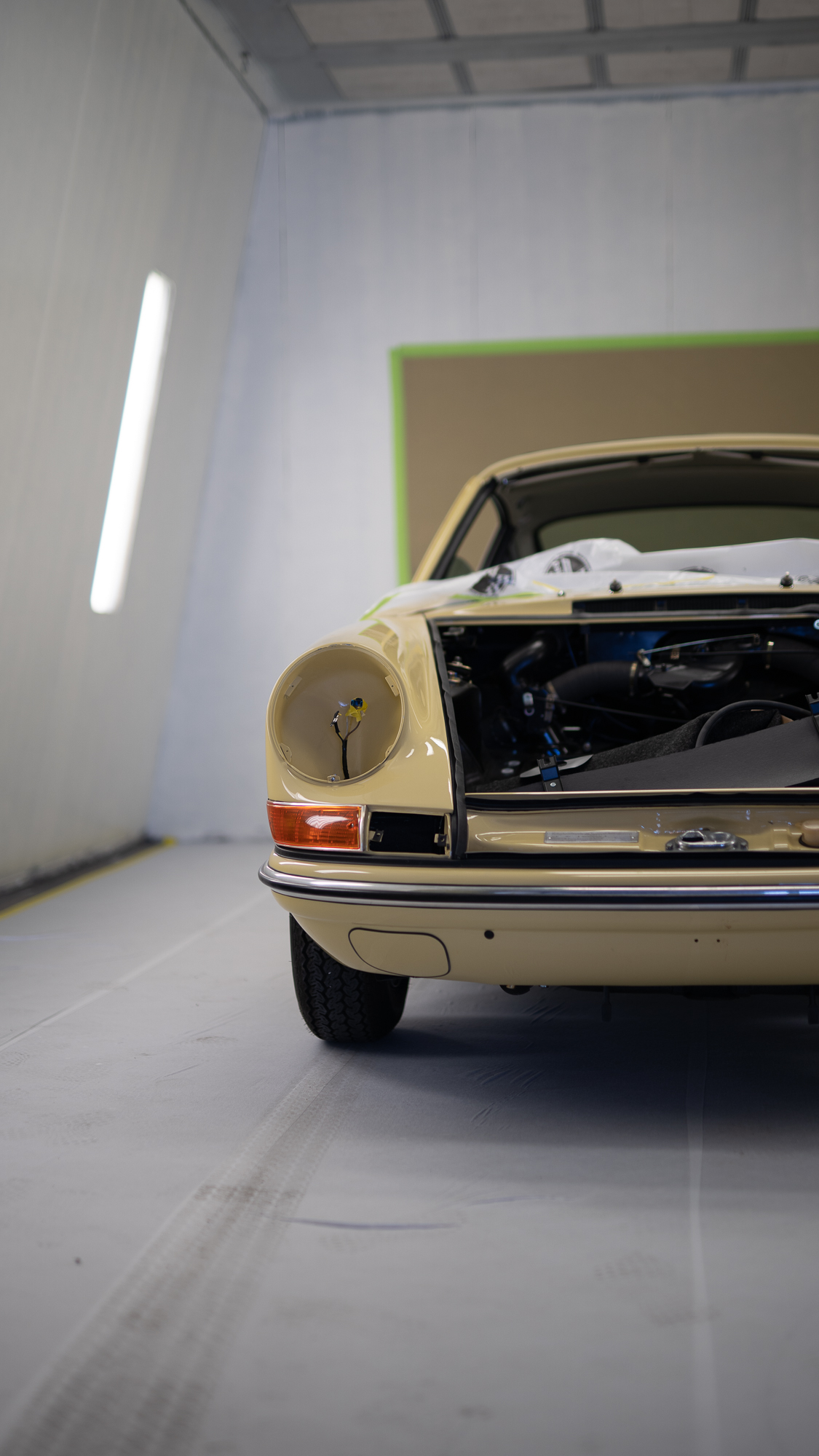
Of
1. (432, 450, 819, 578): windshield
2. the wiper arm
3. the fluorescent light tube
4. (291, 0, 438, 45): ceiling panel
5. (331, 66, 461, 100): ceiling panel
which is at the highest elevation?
(331, 66, 461, 100): ceiling panel

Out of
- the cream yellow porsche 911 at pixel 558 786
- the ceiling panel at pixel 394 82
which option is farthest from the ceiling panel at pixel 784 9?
the cream yellow porsche 911 at pixel 558 786

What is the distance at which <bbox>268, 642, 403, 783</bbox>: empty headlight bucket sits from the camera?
2.22 m

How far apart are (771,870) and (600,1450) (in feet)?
3.27

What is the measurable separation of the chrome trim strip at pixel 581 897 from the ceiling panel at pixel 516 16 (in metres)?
5.16

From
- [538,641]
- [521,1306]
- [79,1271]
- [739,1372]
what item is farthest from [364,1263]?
[538,641]

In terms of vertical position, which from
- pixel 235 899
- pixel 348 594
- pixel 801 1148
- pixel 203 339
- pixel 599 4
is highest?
pixel 599 4

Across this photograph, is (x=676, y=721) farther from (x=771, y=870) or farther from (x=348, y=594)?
(x=348, y=594)

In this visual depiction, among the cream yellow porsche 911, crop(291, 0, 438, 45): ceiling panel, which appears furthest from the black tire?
crop(291, 0, 438, 45): ceiling panel

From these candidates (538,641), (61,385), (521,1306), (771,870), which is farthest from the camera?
(61,385)

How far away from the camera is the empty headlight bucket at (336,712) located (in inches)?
87.4

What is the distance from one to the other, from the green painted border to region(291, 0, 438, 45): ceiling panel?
5.13 feet

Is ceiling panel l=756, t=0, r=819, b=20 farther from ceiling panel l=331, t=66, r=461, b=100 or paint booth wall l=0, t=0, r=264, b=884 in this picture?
paint booth wall l=0, t=0, r=264, b=884

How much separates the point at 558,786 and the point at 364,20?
16.4 ft

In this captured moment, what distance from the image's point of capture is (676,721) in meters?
2.85
